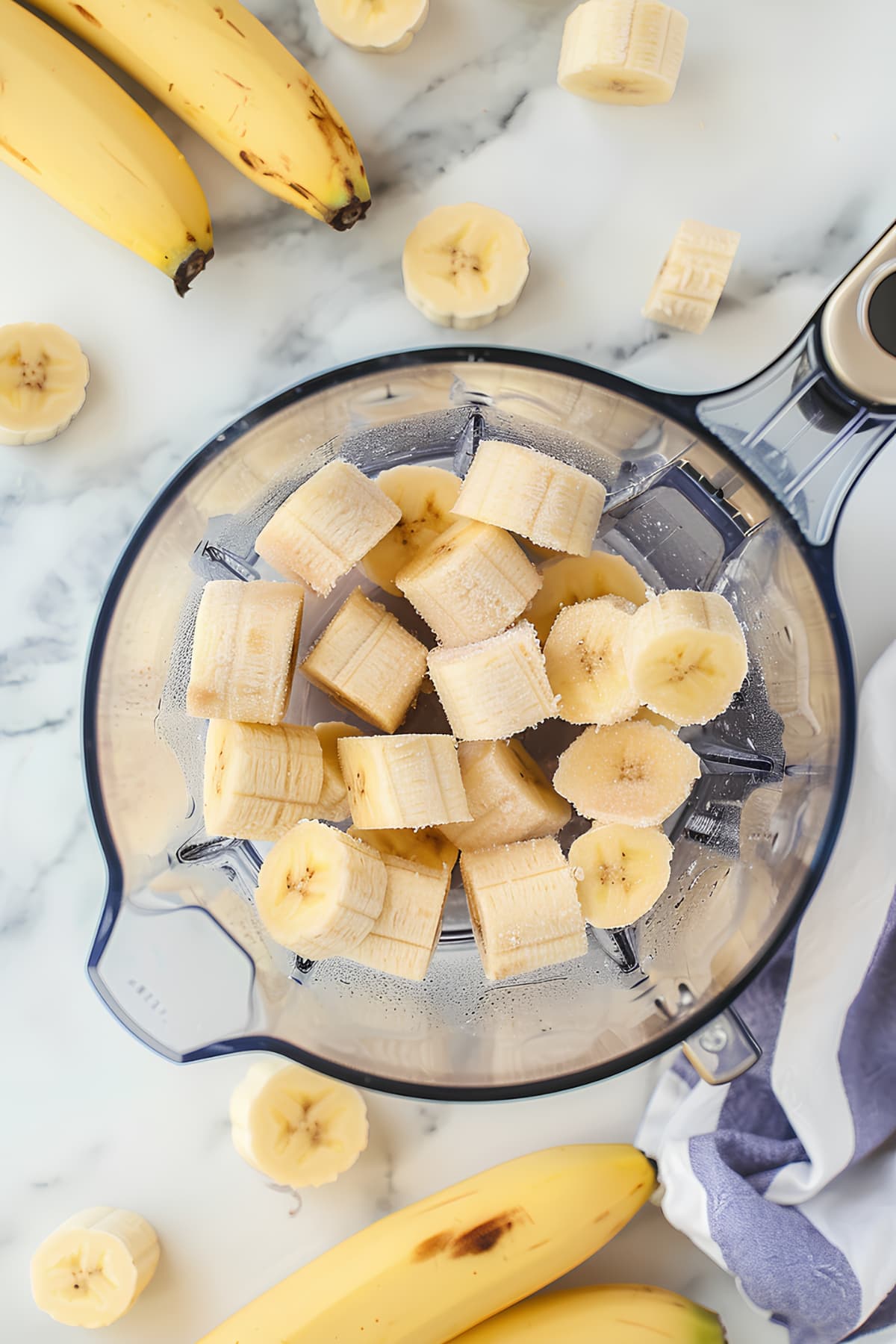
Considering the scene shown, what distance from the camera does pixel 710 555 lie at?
3.10 feet

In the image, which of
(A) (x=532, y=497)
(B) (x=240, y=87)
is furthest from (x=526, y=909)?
(B) (x=240, y=87)

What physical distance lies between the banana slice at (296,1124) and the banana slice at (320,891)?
0.28 meters

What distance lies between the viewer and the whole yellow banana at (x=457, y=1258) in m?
1.01

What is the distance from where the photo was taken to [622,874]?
0.90m

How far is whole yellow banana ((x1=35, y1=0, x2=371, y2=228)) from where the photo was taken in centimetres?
96

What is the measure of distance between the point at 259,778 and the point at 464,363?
0.40 metres

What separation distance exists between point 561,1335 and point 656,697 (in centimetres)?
70

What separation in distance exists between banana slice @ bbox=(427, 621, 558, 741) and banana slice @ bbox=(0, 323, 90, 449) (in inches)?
20.5

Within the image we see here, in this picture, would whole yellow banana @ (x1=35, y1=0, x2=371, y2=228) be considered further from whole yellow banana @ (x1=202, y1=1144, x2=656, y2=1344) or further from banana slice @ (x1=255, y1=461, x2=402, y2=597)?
whole yellow banana @ (x1=202, y1=1144, x2=656, y2=1344)

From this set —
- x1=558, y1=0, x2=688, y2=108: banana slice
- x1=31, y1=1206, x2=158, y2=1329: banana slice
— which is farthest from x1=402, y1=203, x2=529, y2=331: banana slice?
x1=31, y1=1206, x2=158, y2=1329: banana slice

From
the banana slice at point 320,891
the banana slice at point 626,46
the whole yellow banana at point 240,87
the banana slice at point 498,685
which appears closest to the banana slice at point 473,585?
the banana slice at point 498,685

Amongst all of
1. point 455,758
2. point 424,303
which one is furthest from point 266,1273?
point 424,303

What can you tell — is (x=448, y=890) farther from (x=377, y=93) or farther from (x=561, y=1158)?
(x=377, y=93)

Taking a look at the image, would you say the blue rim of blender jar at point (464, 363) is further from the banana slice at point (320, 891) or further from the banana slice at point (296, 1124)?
the banana slice at point (296, 1124)
